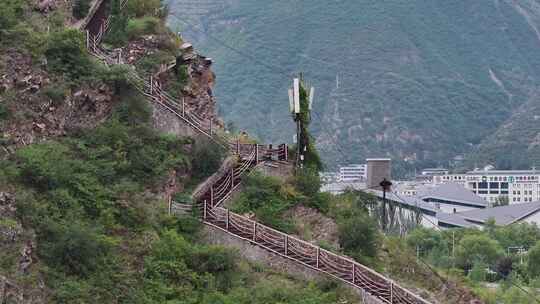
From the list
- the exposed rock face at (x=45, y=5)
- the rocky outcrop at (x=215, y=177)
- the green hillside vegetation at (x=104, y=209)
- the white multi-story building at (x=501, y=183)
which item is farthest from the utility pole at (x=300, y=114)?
the white multi-story building at (x=501, y=183)

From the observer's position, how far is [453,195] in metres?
135

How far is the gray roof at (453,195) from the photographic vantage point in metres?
132

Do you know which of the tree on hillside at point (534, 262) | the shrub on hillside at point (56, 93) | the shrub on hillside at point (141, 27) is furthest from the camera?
the tree on hillside at point (534, 262)

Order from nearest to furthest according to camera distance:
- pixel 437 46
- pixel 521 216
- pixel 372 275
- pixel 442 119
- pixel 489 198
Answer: pixel 372 275 < pixel 521 216 < pixel 489 198 < pixel 442 119 < pixel 437 46

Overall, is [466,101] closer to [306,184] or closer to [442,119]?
[442,119]

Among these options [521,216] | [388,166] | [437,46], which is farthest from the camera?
[437,46]

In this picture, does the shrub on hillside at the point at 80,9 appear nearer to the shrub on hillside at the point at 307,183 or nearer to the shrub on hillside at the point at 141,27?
the shrub on hillside at the point at 141,27

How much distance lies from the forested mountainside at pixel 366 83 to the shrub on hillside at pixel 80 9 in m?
108

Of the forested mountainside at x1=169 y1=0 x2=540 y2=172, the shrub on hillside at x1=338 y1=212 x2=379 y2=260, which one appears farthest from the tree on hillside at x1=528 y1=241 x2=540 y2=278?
the forested mountainside at x1=169 y1=0 x2=540 y2=172

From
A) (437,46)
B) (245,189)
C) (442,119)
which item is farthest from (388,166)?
(437,46)

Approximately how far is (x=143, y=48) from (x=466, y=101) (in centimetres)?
15848

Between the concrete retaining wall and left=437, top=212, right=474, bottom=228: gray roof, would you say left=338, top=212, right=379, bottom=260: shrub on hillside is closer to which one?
the concrete retaining wall

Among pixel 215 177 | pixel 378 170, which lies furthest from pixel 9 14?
pixel 378 170

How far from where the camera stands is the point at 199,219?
86.7 ft
